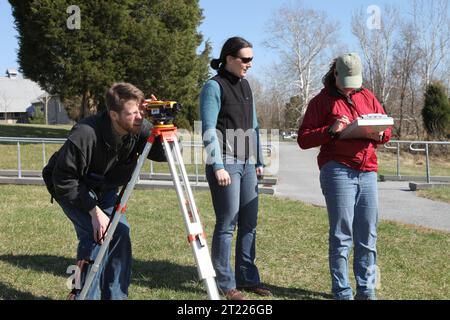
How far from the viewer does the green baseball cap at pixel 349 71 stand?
365 cm

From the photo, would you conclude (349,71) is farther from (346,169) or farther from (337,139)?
(346,169)

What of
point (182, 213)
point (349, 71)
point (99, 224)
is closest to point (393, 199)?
point (349, 71)

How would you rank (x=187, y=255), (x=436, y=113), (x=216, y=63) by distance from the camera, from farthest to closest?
(x=436, y=113) < (x=187, y=255) < (x=216, y=63)

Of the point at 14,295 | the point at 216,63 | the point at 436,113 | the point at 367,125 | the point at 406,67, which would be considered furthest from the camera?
the point at 406,67

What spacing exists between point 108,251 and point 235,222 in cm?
103

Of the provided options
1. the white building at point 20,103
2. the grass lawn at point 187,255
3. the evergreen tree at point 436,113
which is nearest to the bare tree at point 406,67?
the evergreen tree at point 436,113

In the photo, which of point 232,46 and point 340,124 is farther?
point 232,46

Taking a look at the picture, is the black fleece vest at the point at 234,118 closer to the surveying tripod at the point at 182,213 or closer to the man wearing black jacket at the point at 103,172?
the man wearing black jacket at the point at 103,172

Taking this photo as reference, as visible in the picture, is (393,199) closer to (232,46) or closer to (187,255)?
(187,255)

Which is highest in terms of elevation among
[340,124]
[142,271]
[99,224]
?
[340,124]

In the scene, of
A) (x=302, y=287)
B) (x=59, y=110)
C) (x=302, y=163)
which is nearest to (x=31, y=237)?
(x=302, y=287)

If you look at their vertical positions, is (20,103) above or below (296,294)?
above

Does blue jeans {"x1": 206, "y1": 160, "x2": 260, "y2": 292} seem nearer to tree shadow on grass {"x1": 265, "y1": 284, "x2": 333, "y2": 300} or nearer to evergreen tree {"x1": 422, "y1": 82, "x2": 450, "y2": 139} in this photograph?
tree shadow on grass {"x1": 265, "y1": 284, "x2": 333, "y2": 300}

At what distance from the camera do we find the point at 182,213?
2709 mm
